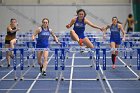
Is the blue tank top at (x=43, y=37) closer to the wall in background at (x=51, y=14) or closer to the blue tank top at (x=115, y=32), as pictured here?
the blue tank top at (x=115, y=32)

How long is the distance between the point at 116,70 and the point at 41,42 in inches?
122

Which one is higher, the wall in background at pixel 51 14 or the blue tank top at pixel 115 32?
the wall in background at pixel 51 14

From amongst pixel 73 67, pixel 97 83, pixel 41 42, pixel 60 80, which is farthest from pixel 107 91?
pixel 73 67

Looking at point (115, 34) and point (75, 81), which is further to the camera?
point (115, 34)

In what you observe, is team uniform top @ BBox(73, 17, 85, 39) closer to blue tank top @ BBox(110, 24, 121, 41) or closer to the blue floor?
the blue floor

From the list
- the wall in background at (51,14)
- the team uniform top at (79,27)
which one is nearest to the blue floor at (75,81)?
the team uniform top at (79,27)

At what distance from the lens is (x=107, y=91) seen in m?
9.87

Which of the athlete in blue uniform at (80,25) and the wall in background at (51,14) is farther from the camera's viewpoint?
the wall in background at (51,14)

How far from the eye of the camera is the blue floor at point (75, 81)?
33.2ft

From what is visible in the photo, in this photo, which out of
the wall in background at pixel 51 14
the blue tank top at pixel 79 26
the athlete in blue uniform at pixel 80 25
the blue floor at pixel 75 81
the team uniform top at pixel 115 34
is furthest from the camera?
the wall in background at pixel 51 14

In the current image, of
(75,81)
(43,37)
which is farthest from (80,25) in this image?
(75,81)

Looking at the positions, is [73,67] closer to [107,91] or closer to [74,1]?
[107,91]

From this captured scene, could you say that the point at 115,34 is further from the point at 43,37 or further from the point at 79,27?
the point at 43,37

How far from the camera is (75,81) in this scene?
11414 mm
